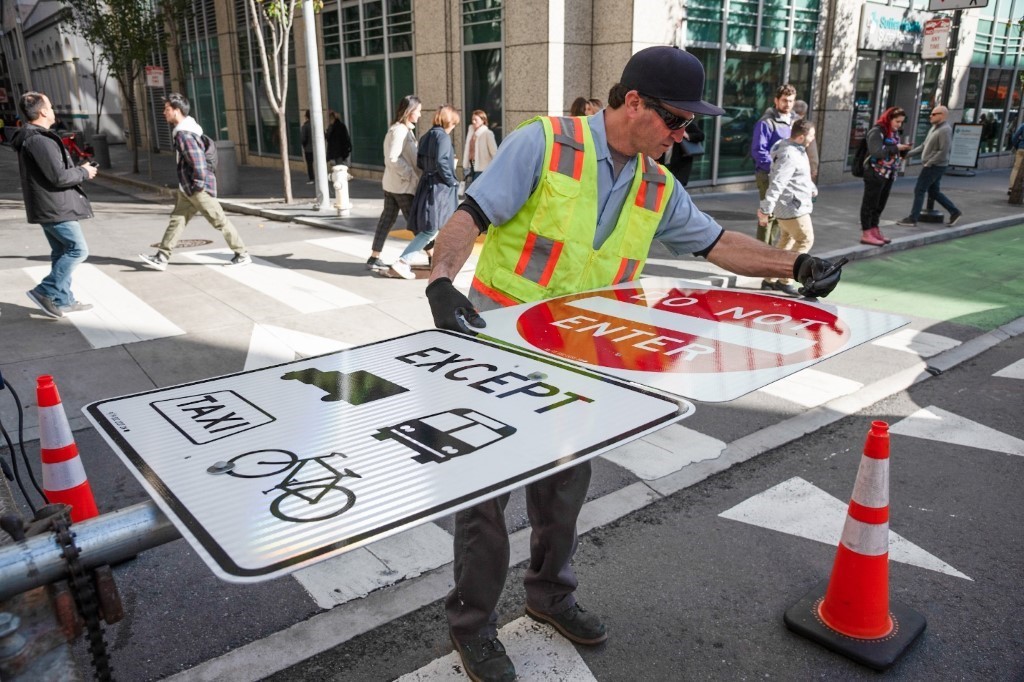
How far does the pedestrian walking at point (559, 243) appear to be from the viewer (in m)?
2.59

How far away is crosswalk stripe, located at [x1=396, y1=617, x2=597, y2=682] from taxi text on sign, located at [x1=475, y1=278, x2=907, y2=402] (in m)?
1.32

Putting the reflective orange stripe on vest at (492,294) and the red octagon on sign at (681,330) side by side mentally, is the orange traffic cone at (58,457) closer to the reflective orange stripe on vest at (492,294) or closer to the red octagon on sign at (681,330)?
the reflective orange stripe on vest at (492,294)

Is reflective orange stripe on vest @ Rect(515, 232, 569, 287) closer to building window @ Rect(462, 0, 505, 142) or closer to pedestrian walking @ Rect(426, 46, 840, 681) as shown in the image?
pedestrian walking @ Rect(426, 46, 840, 681)

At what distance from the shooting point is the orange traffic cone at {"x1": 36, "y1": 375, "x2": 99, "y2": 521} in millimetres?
3342

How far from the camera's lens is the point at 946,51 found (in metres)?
14.5

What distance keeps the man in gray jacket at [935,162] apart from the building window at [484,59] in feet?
24.7

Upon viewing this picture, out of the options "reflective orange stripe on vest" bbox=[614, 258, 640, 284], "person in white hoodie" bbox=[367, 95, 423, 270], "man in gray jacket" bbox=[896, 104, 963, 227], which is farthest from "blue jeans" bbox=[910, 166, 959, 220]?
"reflective orange stripe on vest" bbox=[614, 258, 640, 284]

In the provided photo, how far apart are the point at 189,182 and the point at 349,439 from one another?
329 inches

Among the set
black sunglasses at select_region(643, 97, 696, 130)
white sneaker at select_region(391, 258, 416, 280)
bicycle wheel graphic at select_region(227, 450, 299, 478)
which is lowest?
white sneaker at select_region(391, 258, 416, 280)

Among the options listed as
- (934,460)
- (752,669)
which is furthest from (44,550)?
A: (934,460)

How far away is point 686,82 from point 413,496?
184 cm

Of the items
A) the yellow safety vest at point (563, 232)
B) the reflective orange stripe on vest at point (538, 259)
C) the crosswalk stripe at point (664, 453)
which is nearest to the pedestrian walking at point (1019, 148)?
the crosswalk stripe at point (664, 453)

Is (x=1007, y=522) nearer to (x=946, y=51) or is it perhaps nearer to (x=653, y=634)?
(x=653, y=634)

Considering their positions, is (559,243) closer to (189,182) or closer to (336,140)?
(189,182)
